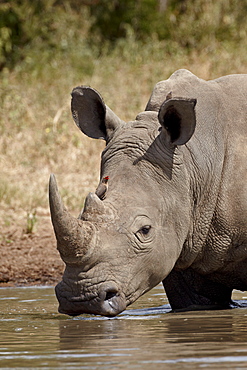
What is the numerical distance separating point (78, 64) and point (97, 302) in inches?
498

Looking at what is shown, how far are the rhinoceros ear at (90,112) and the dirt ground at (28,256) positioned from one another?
2.77 metres

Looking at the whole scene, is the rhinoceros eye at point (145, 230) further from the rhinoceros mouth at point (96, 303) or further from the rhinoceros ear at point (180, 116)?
the rhinoceros ear at point (180, 116)

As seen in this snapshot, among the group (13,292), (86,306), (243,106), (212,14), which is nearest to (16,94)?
(212,14)

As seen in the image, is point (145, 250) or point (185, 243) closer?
point (145, 250)

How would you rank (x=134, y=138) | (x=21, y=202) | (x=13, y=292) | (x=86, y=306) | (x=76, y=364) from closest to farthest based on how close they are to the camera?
(x=76, y=364) < (x=86, y=306) < (x=134, y=138) < (x=13, y=292) < (x=21, y=202)

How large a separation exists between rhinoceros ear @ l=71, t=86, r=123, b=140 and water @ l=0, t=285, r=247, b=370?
1410 millimetres

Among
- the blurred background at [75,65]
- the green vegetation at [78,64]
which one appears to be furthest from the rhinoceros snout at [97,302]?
the green vegetation at [78,64]

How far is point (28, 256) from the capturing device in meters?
9.95

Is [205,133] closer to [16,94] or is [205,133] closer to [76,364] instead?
[76,364]

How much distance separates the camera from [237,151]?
6.67 metres

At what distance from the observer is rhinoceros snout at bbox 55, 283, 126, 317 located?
226 inches

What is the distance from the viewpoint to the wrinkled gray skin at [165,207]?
19.0ft

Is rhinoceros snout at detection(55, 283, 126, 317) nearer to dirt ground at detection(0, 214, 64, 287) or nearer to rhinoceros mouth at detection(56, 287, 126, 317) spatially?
rhinoceros mouth at detection(56, 287, 126, 317)

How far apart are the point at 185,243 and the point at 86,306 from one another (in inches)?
43.0
